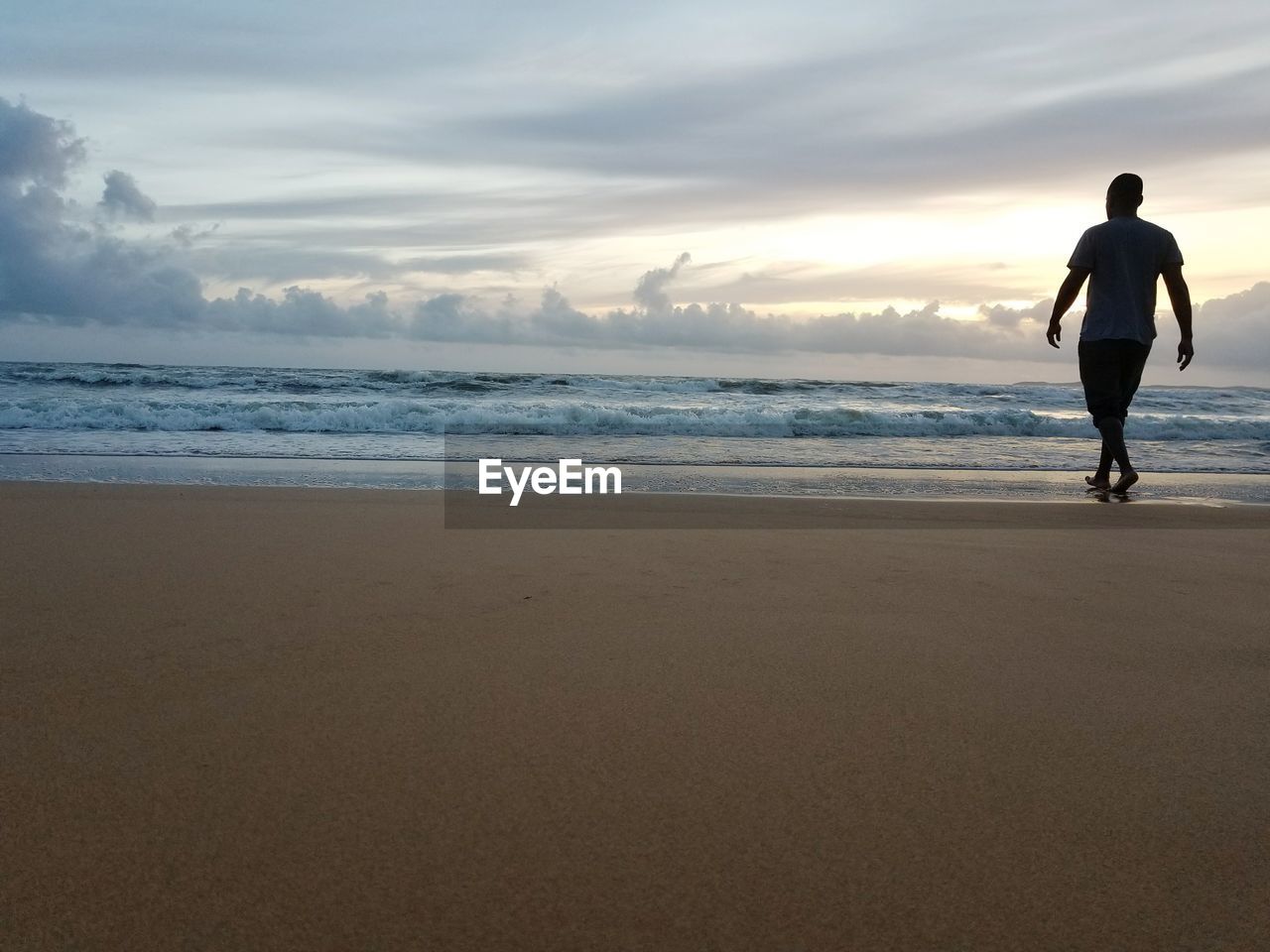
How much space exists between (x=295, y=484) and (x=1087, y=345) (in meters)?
4.92

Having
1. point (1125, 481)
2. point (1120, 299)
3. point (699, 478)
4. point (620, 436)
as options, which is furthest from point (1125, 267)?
point (620, 436)

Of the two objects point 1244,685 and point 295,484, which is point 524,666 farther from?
point 295,484

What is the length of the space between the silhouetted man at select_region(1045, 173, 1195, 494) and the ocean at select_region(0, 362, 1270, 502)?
0.71m

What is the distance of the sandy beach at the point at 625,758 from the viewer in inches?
44.4

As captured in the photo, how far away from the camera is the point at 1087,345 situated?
19.8 feet

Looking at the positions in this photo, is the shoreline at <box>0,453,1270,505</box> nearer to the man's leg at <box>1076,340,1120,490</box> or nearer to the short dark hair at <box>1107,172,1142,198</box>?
the man's leg at <box>1076,340,1120,490</box>

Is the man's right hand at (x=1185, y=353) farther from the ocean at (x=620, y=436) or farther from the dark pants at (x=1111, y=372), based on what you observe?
the ocean at (x=620, y=436)

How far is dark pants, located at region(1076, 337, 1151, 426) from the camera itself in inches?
233

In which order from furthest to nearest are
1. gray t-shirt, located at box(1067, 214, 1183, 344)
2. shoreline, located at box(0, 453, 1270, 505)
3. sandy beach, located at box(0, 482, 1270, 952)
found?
1. shoreline, located at box(0, 453, 1270, 505)
2. gray t-shirt, located at box(1067, 214, 1183, 344)
3. sandy beach, located at box(0, 482, 1270, 952)

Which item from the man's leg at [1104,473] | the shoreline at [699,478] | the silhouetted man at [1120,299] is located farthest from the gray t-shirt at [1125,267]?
the shoreline at [699,478]

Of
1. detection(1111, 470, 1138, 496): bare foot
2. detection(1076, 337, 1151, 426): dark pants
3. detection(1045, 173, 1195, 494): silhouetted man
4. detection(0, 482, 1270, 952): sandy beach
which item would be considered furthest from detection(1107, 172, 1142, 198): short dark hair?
detection(0, 482, 1270, 952): sandy beach

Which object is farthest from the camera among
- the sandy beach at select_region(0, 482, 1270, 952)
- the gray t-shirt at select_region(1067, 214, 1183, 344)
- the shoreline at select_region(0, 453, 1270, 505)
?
the shoreline at select_region(0, 453, 1270, 505)

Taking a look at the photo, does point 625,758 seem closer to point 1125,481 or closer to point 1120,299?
point 1125,481

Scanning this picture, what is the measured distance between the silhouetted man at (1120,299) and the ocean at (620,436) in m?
0.71
